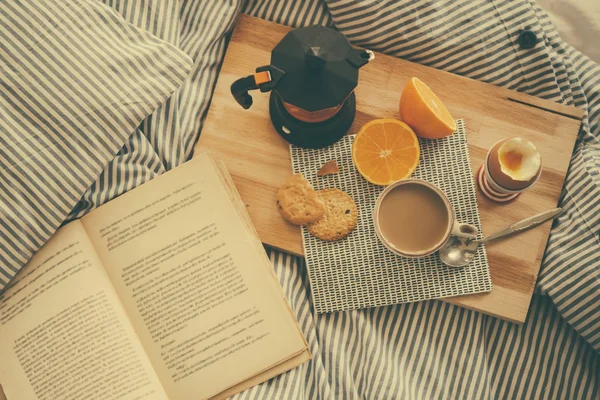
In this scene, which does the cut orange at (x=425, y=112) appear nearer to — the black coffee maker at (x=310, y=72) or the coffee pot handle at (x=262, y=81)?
the black coffee maker at (x=310, y=72)

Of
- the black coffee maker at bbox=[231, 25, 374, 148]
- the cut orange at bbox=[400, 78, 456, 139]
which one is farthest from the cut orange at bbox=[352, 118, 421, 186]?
the black coffee maker at bbox=[231, 25, 374, 148]

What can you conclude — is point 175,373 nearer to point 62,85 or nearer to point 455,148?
point 62,85

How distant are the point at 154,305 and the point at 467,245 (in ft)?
1.71

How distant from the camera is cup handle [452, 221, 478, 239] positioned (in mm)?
764

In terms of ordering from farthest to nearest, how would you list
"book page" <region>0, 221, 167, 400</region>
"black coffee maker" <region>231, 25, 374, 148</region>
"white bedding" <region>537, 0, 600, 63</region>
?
1. "white bedding" <region>537, 0, 600, 63</region>
2. "book page" <region>0, 221, 167, 400</region>
3. "black coffee maker" <region>231, 25, 374, 148</region>

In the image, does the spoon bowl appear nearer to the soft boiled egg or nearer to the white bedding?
the soft boiled egg

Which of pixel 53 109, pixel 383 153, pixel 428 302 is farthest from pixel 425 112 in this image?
pixel 53 109

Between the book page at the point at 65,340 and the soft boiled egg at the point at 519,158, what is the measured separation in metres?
0.65

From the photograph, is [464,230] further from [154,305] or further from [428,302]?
[154,305]

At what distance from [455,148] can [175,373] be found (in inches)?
23.4

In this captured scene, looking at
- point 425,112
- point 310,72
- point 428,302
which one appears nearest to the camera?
point 310,72

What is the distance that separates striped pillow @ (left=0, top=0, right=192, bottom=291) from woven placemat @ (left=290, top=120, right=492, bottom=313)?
32cm

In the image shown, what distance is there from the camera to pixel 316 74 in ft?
2.12

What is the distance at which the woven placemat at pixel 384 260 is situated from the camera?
0.79 metres
